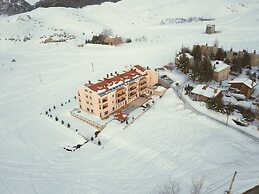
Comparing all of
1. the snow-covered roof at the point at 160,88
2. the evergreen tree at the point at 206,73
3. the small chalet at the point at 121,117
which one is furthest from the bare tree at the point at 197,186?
the evergreen tree at the point at 206,73

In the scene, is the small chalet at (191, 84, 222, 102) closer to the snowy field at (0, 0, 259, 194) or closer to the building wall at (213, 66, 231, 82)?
the snowy field at (0, 0, 259, 194)

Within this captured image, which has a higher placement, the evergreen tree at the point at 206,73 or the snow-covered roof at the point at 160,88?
the evergreen tree at the point at 206,73

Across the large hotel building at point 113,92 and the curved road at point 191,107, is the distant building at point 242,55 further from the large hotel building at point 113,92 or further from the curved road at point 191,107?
the large hotel building at point 113,92

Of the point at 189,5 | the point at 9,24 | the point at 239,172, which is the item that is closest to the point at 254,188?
the point at 239,172

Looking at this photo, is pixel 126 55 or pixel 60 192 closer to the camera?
pixel 60 192

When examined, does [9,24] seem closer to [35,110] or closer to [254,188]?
[35,110]

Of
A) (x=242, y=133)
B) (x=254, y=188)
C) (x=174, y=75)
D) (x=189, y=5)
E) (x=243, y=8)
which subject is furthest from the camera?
(x=189, y=5)

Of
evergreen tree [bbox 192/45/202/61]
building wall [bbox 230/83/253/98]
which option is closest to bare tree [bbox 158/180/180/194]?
building wall [bbox 230/83/253/98]
